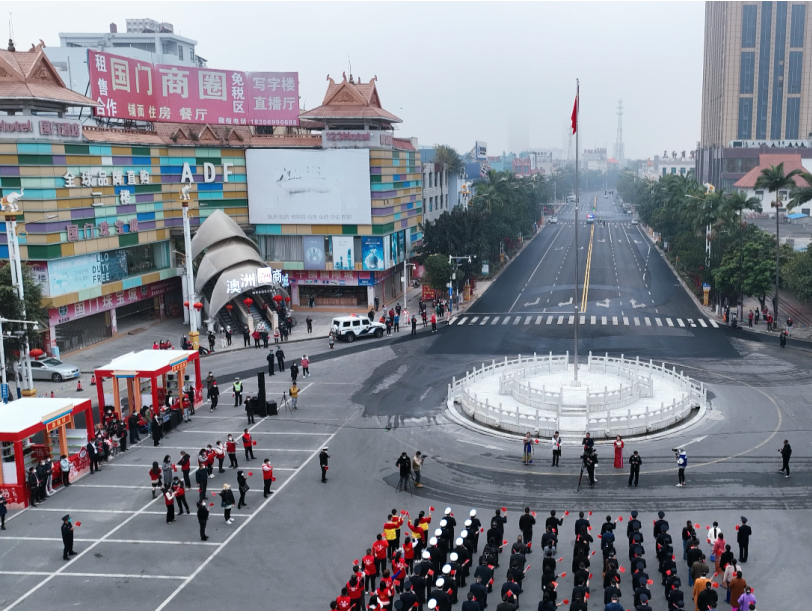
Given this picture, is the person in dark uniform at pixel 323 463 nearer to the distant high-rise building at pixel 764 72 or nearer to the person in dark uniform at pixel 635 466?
the person in dark uniform at pixel 635 466

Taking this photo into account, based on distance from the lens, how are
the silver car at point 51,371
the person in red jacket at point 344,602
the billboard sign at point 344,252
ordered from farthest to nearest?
the billboard sign at point 344,252, the silver car at point 51,371, the person in red jacket at point 344,602

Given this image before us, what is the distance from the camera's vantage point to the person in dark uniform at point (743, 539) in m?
21.0

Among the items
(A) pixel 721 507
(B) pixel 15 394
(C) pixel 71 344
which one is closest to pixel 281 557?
(A) pixel 721 507

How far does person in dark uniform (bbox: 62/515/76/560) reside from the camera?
22.5 meters

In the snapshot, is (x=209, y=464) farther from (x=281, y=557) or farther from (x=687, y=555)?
(x=687, y=555)

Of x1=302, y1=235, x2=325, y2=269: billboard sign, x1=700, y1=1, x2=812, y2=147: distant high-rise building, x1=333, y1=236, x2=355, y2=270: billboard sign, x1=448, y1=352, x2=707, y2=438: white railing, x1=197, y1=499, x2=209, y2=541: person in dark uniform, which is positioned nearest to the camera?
x1=197, y1=499, x2=209, y2=541: person in dark uniform

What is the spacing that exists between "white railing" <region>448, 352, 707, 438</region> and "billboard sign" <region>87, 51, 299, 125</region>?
39.1 metres

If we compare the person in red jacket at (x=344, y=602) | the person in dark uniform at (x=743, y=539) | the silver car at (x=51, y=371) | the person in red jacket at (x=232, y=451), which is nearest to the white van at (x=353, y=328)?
the silver car at (x=51, y=371)

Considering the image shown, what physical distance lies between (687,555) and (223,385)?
29.5 m

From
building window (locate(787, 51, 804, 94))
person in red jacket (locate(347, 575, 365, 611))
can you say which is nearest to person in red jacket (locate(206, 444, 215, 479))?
person in red jacket (locate(347, 575, 365, 611))

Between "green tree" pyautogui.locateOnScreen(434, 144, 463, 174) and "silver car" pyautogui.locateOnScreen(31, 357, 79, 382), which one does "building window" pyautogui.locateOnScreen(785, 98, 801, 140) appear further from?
"silver car" pyautogui.locateOnScreen(31, 357, 79, 382)

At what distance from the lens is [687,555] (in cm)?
2053

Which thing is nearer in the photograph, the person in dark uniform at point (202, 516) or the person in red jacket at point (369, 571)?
the person in red jacket at point (369, 571)

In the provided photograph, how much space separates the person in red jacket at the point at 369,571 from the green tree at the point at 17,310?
73.2ft
